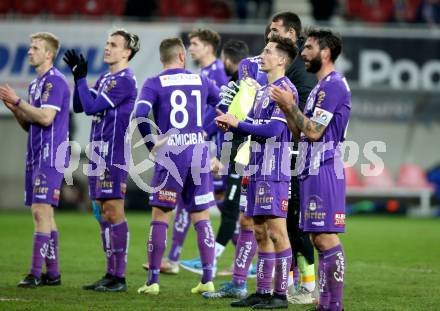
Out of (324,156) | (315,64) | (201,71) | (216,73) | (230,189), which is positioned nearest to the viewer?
(324,156)

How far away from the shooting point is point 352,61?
19.1 m

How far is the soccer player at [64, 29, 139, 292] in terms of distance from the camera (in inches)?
345

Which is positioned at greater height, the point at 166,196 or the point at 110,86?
the point at 110,86

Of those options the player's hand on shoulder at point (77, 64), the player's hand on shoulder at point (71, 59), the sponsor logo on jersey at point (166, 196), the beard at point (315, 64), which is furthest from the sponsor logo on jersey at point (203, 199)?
the beard at point (315, 64)

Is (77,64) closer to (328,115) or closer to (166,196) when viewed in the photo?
(166,196)

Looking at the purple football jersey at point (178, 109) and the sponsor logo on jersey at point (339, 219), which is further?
the purple football jersey at point (178, 109)

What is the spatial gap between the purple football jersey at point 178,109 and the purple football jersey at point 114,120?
295mm

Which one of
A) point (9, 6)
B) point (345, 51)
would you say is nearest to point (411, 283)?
point (345, 51)

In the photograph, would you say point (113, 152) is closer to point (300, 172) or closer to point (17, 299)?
point (17, 299)

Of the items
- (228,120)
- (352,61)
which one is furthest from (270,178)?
(352,61)

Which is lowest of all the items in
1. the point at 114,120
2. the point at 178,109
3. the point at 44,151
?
the point at 44,151

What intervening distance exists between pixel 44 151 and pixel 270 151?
2567 millimetres

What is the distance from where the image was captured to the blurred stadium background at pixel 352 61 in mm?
18625

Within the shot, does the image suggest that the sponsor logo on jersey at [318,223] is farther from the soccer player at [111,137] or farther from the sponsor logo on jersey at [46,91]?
the sponsor logo on jersey at [46,91]
